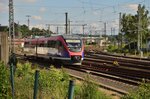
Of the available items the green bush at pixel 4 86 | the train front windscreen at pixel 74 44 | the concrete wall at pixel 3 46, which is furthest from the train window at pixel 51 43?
the green bush at pixel 4 86

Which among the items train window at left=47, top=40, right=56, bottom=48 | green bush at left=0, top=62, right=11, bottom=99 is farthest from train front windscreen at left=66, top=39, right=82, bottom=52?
green bush at left=0, top=62, right=11, bottom=99

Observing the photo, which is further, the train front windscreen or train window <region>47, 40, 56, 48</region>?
train window <region>47, 40, 56, 48</region>

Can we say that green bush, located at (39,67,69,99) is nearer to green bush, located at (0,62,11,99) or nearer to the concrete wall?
green bush, located at (0,62,11,99)

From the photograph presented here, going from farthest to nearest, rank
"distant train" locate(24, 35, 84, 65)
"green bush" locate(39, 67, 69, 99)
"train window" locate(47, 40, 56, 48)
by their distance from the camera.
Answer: "train window" locate(47, 40, 56, 48) < "distant train" locate(24, 35, 84, 65) < "green bush" locate(39, 67, 69, 99)

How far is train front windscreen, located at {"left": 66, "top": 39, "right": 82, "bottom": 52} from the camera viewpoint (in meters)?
34.4

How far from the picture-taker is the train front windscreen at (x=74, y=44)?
34406mm

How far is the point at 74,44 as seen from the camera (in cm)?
3484

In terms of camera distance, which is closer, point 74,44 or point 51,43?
point 74,44

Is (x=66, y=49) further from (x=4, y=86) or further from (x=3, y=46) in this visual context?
(x=4, y=86)

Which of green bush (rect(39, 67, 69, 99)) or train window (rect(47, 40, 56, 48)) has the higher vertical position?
train window (rect(47, 40, 56, 48))

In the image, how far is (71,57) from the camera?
1350 inches

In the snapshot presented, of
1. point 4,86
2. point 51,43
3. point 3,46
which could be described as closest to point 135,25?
point 51,43

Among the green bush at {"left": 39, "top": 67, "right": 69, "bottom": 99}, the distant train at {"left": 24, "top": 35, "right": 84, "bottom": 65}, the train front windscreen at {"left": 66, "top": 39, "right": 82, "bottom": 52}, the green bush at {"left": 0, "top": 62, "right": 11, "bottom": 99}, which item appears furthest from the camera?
the train front windscreen at {"left": 66, "top": 39, "right": 82, "bottom": 52}

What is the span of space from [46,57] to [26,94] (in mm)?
26335
